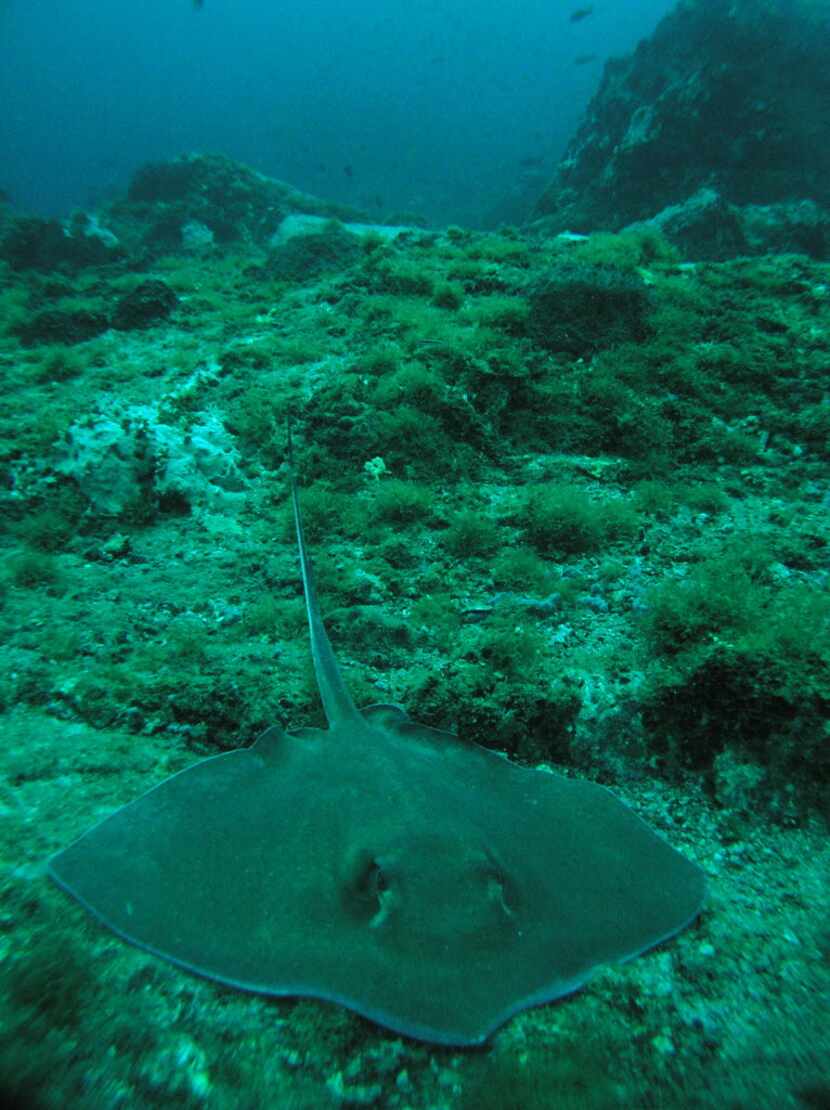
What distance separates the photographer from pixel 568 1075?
143 cm

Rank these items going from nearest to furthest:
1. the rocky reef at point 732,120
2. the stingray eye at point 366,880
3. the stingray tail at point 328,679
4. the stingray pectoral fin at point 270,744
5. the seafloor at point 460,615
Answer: the seafloor at point 460,615
the stingray eye at point 366,880
the stingray pectoral fin at point 270,744
the stingray tail at point 328,679
the rocky reef at point 732,120

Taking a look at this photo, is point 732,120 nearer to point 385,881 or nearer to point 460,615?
point 460,615

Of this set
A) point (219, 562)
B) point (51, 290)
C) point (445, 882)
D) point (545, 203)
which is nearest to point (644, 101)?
point (545, 203)

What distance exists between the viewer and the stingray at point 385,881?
145 cm

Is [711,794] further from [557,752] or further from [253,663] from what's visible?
[253,663]

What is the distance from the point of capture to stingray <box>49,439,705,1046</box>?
1454 millimetres

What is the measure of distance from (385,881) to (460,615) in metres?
1.94

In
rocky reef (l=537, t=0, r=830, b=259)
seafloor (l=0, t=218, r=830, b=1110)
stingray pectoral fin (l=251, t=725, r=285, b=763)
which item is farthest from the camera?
rocky reef (l=537, t=0, r=830, b=259)

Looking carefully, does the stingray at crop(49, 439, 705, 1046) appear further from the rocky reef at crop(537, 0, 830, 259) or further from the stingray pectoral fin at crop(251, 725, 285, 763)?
the rocky reef at crop(537, 0, 830, 259)

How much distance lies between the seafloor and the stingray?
140 mm

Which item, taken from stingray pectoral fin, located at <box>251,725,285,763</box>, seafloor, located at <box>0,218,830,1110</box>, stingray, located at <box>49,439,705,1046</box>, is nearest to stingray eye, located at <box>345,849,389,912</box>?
stingray, located at <box>49,439,705,1046</box>

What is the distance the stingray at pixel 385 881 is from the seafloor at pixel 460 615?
0.14m

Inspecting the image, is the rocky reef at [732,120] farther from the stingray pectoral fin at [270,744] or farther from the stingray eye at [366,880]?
the stingray eye at [366,880]

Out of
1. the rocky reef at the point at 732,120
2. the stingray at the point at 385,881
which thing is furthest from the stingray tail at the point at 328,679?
the rocky reef at the point at 732,120
